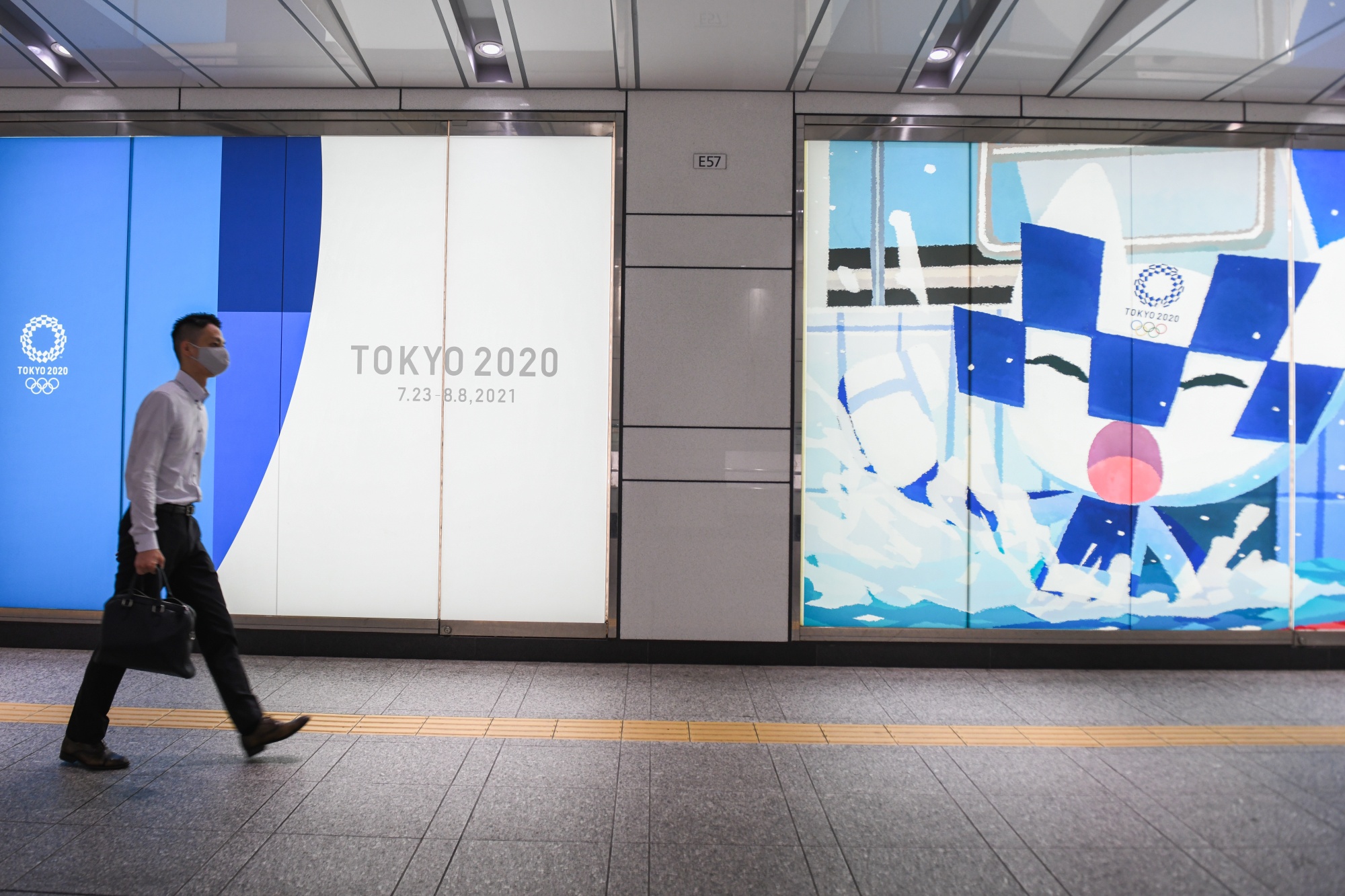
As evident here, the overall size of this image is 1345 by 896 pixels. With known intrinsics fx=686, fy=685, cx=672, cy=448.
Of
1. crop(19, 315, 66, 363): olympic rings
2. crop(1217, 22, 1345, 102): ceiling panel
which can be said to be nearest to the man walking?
crop(19, 315, 66, 363): olympic rings

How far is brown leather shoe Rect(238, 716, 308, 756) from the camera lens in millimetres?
2660

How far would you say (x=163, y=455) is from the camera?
2607 millimetres

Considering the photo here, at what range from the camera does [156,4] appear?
341 cm

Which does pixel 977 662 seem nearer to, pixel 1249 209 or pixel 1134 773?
pixel 1134 773

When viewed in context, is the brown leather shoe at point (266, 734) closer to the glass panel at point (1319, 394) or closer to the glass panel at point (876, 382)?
the glass panel at point (876, 382)

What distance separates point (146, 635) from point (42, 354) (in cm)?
291

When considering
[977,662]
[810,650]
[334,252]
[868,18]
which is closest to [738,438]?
[810,650]

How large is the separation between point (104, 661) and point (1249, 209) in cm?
626

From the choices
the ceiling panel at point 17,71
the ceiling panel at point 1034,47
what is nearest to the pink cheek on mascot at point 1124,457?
the ceiling panel at point 1034,47

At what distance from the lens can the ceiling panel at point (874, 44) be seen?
3.38 meters

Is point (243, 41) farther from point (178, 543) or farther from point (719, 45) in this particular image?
point (178, 543)

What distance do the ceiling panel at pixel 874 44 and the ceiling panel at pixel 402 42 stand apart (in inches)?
79.7

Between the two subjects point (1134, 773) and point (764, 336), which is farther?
point (764, 336)

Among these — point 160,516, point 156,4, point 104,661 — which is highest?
point 156,4
